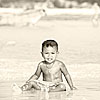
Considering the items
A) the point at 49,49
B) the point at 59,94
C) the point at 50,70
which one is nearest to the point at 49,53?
the point at 49,49

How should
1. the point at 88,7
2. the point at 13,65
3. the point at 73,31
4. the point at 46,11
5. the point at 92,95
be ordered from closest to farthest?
1. the point at 92,95
2. the point at 13,65
3. the point at 73,31
4. the point at 46,11
5. the point at 88,7

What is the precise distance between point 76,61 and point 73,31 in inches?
98.4

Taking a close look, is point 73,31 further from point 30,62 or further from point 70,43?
point 30,62

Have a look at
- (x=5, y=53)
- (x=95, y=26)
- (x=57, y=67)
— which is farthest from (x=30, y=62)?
(x=95, y=26)

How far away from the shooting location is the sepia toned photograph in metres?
4.52

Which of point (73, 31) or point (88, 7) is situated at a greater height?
point (88, 7)

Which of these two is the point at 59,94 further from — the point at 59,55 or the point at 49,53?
the point at 59,55

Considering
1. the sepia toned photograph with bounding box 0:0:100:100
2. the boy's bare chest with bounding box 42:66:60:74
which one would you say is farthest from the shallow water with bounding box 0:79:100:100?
the boy's bare chest with bounding box 42:66:60:74

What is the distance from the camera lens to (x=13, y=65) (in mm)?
5848

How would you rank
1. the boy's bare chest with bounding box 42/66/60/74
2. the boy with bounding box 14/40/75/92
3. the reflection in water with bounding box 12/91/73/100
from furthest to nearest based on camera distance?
1. the boy's bare chest with bounding box 42/66/60/74
2. the boy with bounding box 14/40/75/92
3. the reflection in water with bounding box 12/91/73/100

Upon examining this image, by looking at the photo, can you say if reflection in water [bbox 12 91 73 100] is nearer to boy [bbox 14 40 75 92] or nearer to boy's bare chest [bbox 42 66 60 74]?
boy [bbox 14 40 75 92]

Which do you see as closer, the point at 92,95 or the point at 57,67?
the point at 92,95

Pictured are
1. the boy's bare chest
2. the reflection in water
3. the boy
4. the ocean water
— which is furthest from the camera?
the boy's bare chest

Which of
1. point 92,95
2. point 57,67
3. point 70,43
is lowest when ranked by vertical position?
point 92,95
